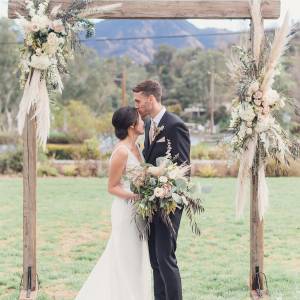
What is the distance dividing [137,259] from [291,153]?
160 cm

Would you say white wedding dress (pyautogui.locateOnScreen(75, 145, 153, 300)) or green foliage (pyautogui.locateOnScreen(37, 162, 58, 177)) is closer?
white wedding dress (pyautogui.locateOnScreen(75, 145, 153, 300))

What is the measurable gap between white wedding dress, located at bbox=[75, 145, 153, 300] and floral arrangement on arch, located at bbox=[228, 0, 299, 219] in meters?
1.04

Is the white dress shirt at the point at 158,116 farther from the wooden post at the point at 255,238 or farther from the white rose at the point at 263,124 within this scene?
the wooden post at the point at 255,238

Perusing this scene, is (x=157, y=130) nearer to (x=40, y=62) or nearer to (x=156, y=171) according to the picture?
(x=156, y=171)

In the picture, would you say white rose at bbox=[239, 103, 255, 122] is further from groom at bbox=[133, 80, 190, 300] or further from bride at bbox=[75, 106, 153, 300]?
bride at bbox=[75, 106, 153, 300]

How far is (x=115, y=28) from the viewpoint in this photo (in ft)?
273

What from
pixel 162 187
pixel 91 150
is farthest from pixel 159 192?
pixel 91 150

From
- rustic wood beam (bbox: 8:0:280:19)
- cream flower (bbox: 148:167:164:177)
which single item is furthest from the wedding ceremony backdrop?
cream flower (bbox: 148:167:164:177)

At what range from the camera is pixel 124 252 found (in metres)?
4.82

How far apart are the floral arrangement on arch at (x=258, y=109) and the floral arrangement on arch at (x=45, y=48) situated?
47.5 inches

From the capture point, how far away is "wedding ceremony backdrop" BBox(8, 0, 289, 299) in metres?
5.18

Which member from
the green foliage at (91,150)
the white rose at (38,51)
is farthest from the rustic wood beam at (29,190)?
the green foliage at (91,150)

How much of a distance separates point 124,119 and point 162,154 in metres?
0.39

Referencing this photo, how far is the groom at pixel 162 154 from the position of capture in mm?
4586
